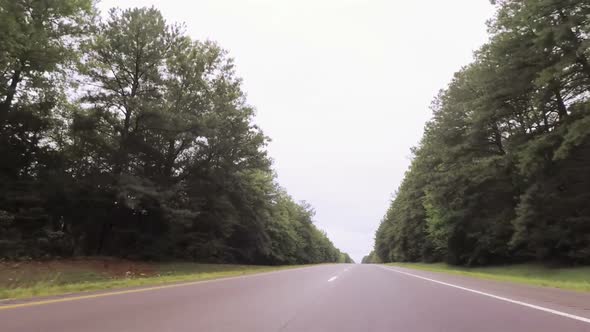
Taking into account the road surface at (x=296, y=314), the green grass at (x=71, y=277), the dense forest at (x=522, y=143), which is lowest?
the road surface at (x=296, y=314)

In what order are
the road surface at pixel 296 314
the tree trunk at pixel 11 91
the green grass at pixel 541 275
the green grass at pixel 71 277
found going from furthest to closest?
the tree trunk at pixel 11 91, the green grass at pixel 541 275, the green grass at pixel 71 277, the road surface at pixel 296 314

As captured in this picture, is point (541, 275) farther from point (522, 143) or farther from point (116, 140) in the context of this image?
point (116, 140)

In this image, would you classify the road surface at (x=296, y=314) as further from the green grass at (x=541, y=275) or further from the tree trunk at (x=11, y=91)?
the tree trunk at (x=11, y=91)

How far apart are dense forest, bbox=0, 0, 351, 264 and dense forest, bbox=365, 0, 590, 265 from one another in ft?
57.7

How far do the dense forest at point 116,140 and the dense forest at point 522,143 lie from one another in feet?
57.7

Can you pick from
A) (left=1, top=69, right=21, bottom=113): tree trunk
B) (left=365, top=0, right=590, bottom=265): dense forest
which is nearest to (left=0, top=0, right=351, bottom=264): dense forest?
(left=1, top=69, right=21, bottom=113): tree trunk

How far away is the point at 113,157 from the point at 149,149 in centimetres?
285

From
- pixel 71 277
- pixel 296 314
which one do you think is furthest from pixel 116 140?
pixel 296 314

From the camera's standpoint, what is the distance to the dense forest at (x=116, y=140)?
1010 inches

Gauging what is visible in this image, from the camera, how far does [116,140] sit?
32.0 m

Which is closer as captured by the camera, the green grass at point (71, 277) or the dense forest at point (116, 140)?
the green grass at point (71, 277)

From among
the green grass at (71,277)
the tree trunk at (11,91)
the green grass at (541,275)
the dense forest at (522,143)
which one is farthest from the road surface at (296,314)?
the tree trunk at (11,91)

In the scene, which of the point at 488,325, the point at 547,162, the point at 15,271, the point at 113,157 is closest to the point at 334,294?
the point at 488,325

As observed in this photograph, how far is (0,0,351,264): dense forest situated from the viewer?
25656 mm
